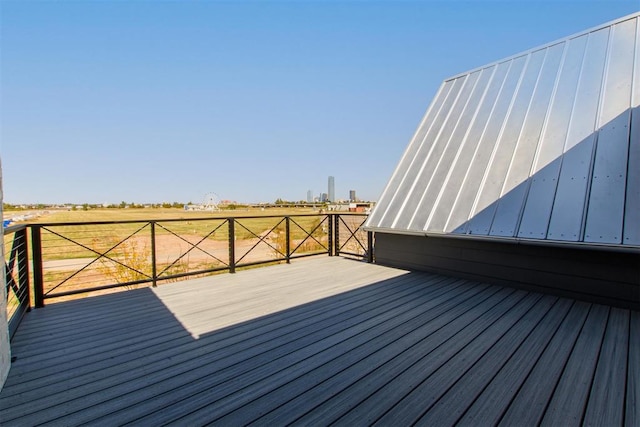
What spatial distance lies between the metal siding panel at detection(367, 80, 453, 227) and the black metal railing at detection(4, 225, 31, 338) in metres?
4.24

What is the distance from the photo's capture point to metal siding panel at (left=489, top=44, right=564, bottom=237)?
11.0 feet

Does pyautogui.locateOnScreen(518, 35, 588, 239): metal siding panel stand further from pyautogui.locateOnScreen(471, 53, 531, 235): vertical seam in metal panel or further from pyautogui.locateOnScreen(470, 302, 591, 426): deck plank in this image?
pyautogui.locateOnScreen(470, 302, 591, 426): deck plank

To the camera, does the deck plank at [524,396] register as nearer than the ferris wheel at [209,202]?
Yes

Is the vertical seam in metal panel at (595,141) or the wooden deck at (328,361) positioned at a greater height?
the vertical seam in metal panel at (595,141)

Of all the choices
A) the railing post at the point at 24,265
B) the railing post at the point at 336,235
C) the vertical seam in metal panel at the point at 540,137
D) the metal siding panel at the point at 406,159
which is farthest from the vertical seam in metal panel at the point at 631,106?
the railing post at the point at 24,265

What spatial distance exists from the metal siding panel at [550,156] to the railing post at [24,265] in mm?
5260

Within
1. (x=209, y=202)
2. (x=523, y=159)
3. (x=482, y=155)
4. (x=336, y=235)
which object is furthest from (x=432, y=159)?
(x=209, y=202)

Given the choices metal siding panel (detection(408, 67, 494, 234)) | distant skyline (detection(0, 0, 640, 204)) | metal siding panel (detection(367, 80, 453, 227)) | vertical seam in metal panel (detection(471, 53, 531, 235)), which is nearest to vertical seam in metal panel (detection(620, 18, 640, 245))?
distant skyline (detection(0, 0, 640, 204))

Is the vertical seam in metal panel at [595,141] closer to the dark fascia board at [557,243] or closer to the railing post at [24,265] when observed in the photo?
the dark fascia board at [557,243]

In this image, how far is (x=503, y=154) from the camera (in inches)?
152

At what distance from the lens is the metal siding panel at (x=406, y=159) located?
4781mm

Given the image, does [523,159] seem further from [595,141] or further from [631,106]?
[631,106]

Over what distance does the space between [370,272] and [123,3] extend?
6.63 meters

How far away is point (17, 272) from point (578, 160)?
19.9ft
